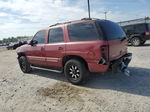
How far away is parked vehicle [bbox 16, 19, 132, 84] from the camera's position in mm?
3656

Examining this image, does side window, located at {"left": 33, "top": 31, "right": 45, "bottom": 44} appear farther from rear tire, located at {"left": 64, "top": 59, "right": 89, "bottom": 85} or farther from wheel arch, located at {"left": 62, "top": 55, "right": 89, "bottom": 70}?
rear tire, located at {"left": 64, "top": 59, "right": 89, "bottom": 85}

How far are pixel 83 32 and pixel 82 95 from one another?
5.77 feet

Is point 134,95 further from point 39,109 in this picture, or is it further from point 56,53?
point 56,53

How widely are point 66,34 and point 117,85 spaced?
220cm

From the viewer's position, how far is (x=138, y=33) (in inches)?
472

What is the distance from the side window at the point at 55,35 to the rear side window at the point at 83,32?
402 millimetres

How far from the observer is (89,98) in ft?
11.4

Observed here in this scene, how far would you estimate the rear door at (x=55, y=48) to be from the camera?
177 inches

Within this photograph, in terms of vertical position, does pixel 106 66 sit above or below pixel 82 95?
above

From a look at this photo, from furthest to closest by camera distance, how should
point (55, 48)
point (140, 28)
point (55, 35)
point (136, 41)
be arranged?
point (136, 41), point (140, 28), point (55, 35), point (55, 48)

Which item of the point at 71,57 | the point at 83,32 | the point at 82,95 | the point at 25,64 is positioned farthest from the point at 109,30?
the point at 25,64

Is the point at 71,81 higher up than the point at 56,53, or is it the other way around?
the point at 56,53

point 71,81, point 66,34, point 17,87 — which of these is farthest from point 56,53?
point 17,87

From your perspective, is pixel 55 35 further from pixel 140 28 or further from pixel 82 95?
pixel 140 28
